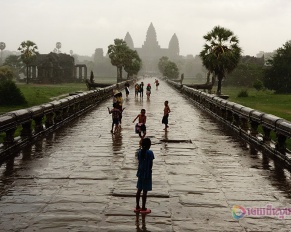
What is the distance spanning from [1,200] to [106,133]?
784 centimetres

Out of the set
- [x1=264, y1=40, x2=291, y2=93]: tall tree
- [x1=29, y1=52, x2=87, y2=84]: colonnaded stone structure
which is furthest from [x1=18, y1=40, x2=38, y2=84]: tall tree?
[x1=264, y1=40, x2=291, y2=93]: tall tree

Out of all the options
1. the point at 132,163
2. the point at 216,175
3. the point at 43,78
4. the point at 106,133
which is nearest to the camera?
the point at 216,175

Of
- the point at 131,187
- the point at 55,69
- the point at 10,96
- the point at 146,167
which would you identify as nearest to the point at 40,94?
the point at 10,96

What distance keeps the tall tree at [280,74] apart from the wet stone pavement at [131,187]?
176 feet

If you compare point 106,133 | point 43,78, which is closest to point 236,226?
point 106,133

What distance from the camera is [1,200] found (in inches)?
257

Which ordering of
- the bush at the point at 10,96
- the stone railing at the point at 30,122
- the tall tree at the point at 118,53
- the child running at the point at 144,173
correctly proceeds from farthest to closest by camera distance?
1. the tall tree at the point at 118,53
2. the bush at the point at 10,96
3. the stone railing at the point at 30,122
4. the child running at the point at 144,173

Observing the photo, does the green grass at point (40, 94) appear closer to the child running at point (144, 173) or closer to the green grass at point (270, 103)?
the green grass at point (270, 103)

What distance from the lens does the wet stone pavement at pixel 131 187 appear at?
5.66 meters

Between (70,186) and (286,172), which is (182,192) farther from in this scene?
(286,172)

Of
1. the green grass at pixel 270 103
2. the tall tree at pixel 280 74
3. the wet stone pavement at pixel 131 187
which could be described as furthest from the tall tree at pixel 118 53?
the wet stone pavement at pixel 131 187

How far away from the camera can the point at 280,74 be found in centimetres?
6350

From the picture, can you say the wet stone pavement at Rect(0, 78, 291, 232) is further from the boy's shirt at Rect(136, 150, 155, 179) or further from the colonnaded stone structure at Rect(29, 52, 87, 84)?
the colonnaded stone structure at Rect(29, 52, 87, 84)

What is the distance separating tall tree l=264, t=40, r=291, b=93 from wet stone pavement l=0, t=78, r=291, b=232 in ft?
176
